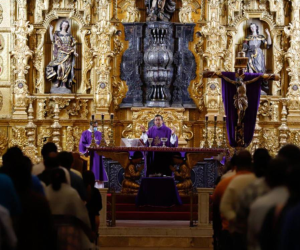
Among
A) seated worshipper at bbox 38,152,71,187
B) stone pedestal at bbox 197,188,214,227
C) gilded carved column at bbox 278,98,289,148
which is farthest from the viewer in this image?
gilded carved column at bbox 278,98,289,148

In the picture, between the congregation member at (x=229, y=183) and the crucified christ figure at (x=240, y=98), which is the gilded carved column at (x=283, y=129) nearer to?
the crucified christ figure at (x=240, y=98)

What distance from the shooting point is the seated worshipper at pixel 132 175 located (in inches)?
639

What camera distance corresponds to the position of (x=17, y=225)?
267 inches

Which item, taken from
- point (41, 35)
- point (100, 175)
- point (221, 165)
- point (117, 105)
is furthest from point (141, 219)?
point (41, 35)

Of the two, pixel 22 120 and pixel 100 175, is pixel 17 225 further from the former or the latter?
pixel 22 120

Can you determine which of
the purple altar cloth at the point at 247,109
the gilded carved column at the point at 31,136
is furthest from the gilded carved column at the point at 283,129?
the gilded carved column at the point at 31,136

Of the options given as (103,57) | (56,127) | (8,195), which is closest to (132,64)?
(103,57)

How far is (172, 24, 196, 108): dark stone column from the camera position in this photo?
20875mm

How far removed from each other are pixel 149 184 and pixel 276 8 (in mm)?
7721

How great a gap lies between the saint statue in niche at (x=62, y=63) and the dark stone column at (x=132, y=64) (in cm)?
140

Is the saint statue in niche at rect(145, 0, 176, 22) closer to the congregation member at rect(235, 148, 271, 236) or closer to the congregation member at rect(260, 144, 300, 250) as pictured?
the congregation member at rect(235, 148, 271, 236)

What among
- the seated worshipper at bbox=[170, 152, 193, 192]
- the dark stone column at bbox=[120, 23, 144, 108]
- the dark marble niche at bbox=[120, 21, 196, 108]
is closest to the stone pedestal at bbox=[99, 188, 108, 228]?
the seated worshipper at bbox=[170, 152, 193, 192]

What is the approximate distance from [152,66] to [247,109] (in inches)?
164

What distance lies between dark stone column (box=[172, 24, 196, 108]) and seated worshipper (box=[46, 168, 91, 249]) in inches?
509
